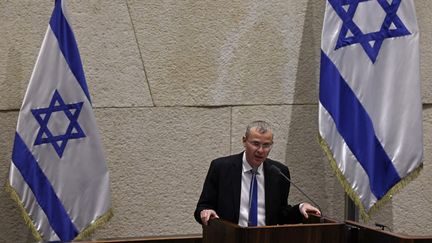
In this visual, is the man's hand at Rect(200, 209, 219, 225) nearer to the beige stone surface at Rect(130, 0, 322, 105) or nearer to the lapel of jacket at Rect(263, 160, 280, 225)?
the lapel of jacket at Rect(263, 160, 280, 225)

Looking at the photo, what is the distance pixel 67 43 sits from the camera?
5.78 m

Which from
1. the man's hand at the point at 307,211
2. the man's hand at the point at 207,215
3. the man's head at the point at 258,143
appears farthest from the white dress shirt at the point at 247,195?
the man's hand at the point at 207,215

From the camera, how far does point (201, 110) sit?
6406mm

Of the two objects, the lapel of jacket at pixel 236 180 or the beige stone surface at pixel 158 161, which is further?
the beige stone surface at pixel 158 161

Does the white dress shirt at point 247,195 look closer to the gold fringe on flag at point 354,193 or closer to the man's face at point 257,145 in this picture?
the man's face at point 257,145

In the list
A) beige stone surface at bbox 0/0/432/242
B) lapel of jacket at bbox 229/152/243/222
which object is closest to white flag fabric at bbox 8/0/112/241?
beige stone surface at bbox 0/0/432/242

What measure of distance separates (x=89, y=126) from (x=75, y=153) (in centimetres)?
20

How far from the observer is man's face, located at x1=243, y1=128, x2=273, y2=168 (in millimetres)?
4969

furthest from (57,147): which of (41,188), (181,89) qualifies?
(181,89)

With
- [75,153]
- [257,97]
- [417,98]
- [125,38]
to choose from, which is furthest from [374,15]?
[75,153]

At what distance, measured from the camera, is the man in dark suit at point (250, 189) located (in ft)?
16.4

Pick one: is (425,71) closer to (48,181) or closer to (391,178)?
(391,178)

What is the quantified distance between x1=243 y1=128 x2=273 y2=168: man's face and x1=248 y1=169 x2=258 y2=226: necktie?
3.9 inches

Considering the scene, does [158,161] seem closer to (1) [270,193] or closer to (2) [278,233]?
(1) [270,193]
